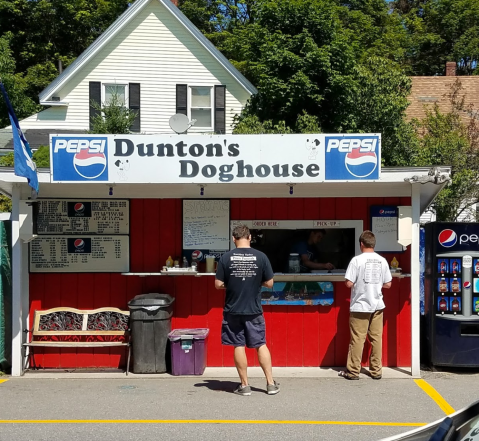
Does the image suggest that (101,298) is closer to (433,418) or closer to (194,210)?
(194,210)

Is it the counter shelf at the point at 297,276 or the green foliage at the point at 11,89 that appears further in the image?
the green foliage at the point at 11,89

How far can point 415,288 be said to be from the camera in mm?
8617

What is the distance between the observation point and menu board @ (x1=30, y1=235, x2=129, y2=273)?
362 inches

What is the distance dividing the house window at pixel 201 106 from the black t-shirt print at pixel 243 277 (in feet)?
50.8

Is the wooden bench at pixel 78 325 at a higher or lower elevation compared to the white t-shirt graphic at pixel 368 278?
lower

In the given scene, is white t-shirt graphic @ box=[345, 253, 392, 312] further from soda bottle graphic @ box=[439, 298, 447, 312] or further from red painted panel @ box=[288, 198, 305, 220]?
red painted panel @ box=[288, 198, 305, 220]

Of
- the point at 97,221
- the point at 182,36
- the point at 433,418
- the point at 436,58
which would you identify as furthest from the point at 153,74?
the point at 436,58

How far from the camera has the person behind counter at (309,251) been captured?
913 centimetres

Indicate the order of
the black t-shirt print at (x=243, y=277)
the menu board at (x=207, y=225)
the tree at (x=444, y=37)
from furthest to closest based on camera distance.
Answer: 1. the tree at (x=444, y=37)
2. the menu board at (x=207, y=225)
3. the black t-shirt print at (x=243, y=277)

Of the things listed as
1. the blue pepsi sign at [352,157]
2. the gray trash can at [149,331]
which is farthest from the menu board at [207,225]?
the blue pepsi sign at [352,157]

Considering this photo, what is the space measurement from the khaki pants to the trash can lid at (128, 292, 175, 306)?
2401mm

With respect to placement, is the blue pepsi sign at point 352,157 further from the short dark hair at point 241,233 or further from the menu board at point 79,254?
the menu board at point 79,254

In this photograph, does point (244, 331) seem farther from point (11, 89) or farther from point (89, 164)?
point (11, 89)

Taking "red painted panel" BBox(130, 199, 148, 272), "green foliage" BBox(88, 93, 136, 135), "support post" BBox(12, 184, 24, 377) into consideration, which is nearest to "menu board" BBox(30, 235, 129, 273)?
"red painted panel" BBox(130, 199, 148, 272)
